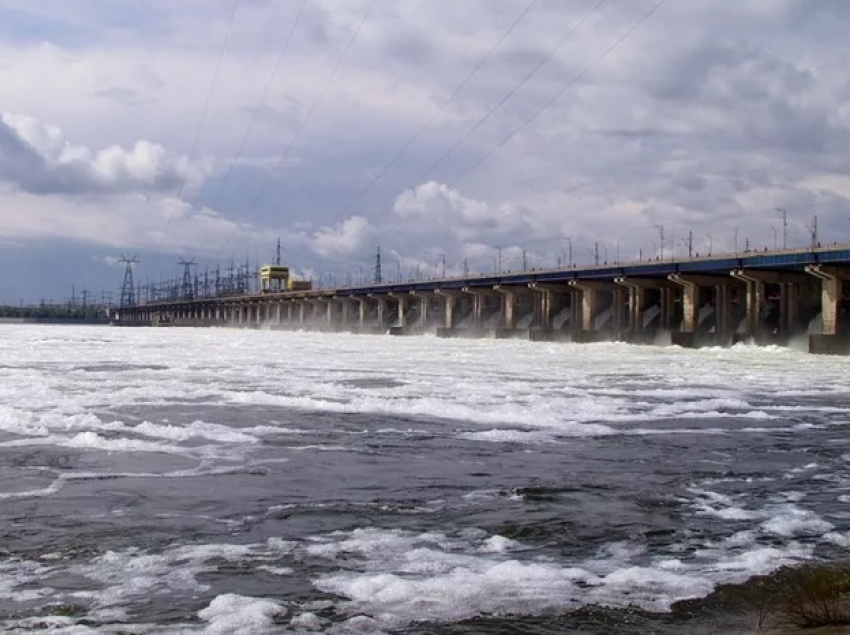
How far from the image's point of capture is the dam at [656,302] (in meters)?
61.1

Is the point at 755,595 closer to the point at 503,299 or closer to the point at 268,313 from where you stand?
the point at 503,299

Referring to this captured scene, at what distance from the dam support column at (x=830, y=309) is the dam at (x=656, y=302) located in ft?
0.20

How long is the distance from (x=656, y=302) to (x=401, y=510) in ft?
247

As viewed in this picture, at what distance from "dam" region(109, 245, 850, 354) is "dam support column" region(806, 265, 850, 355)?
0.06m

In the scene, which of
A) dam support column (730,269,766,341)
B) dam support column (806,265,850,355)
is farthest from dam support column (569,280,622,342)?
dam support column (806,265,850,355)

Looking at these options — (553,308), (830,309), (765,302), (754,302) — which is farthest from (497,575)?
(553,308)

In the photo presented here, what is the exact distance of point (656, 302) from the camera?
8319cm

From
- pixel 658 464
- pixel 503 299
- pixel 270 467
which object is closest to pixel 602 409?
pixel 658 464

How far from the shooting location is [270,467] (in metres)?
13.7

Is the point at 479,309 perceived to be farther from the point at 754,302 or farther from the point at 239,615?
the point at 239,615

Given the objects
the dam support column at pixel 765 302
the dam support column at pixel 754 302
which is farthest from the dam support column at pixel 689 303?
the dam support column at pixel 754 302

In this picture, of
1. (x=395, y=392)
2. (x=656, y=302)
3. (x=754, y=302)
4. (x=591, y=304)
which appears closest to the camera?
(x=395, y=392)

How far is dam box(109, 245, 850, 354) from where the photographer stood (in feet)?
200

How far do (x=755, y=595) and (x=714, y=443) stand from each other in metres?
9.33
